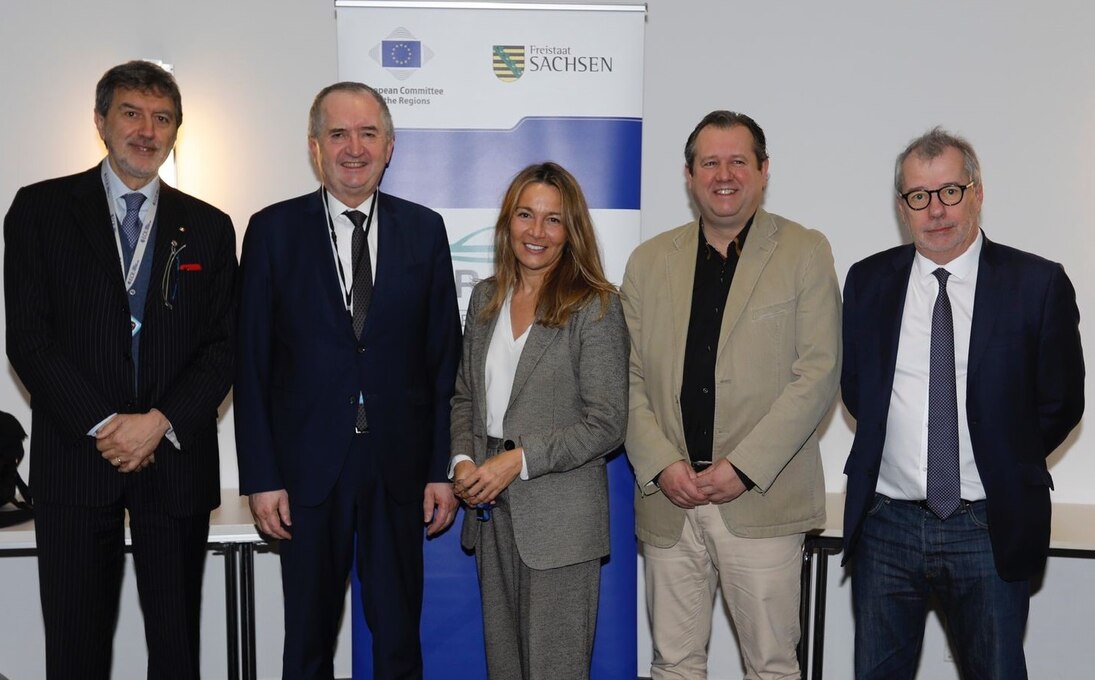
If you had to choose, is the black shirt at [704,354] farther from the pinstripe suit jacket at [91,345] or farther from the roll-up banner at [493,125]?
the pinstripe suit jacket at [91,345]

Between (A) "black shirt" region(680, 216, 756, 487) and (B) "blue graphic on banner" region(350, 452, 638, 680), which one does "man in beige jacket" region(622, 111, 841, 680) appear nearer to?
(A) "black shirt" region(680, 216, 756, 487)

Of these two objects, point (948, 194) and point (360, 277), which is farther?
point (360, 277)

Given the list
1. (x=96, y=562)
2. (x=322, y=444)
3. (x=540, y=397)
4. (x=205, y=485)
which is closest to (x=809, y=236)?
(x=540, y=397)

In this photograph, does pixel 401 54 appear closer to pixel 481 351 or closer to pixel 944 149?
pixel 481 351

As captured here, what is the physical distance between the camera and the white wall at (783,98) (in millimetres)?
3850

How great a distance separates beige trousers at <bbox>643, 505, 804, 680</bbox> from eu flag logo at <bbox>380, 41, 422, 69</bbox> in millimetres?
1789

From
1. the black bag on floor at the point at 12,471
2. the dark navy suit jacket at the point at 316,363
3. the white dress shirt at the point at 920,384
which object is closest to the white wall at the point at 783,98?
the black bag on floor at the point at 12,471

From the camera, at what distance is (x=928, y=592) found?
2547 millimetres

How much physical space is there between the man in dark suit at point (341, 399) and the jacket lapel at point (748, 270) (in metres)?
0.88

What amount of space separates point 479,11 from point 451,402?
1.39 metres

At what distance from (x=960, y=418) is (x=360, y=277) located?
5.54ft

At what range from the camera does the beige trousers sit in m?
2.71

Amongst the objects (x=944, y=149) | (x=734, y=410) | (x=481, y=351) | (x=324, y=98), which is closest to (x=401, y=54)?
(x=324, y=98)

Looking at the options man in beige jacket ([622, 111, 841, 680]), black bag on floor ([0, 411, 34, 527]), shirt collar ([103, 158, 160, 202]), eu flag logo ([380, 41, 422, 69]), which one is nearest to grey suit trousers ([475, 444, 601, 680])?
man in beige jacket ([622, 111, 841, 680])
